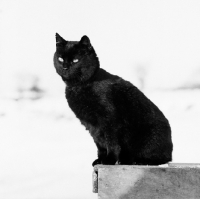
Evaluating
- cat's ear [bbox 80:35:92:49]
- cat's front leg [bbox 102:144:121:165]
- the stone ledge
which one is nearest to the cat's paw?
cat's front leg [bbox 102:144:121:165]

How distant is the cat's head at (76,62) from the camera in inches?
146

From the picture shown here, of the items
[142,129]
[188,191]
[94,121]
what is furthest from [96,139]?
[188,191]

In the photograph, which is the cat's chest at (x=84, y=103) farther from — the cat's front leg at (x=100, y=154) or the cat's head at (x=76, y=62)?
the cat's front leg at (x=100, y=154)

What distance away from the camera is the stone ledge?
329 centimetres

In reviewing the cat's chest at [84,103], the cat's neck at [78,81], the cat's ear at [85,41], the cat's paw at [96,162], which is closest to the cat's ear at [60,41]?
the cat's ear at [85,41]

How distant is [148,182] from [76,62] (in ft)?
4.31

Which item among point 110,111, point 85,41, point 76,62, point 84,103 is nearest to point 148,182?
point 110,111

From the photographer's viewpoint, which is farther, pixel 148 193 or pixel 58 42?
pixel 58 42

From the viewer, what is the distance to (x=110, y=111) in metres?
3.64

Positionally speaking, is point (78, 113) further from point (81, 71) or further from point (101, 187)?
point (101, 187)

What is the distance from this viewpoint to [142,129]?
3738 mm

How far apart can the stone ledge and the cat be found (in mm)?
265

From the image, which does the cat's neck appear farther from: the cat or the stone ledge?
the stone ledge

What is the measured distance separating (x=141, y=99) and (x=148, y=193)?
0.94 m
